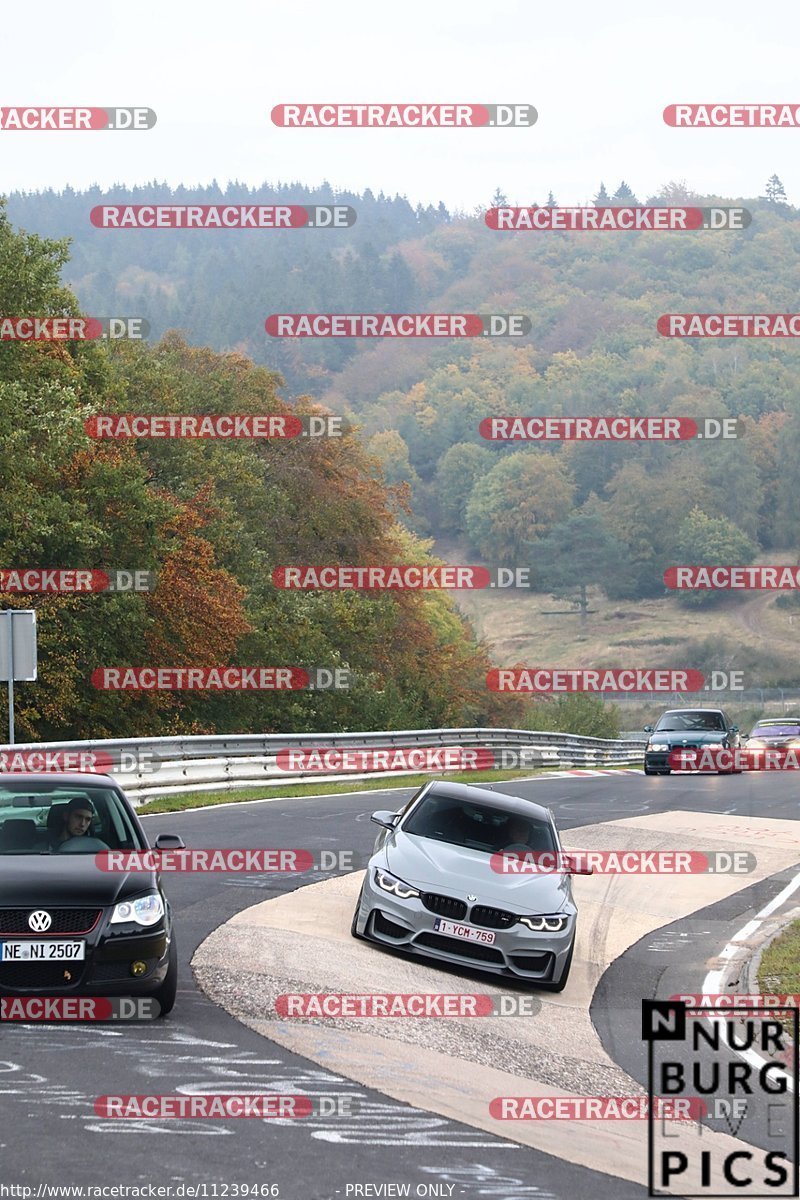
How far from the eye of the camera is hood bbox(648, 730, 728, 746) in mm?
Answer: 38719

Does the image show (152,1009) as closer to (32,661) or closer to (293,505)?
(32,661)

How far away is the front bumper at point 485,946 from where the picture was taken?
12250 millimetres

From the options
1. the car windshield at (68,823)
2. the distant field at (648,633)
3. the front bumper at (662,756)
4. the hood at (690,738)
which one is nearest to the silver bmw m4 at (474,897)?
the car windshield at (68,823)

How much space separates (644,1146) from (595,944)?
7.06 meters

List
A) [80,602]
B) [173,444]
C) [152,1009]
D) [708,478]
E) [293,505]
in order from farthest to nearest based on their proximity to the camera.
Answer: [708,478]
[293,505]
[173,444]
[80,602]
[152,1009]

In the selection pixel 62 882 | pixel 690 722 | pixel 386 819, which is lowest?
pixel 690 722

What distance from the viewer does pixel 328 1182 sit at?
22.5 ft

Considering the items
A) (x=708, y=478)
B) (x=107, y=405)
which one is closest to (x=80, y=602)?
(x=107, y=405)

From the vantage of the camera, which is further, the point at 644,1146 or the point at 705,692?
the point at 705,692

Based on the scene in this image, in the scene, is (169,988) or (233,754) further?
(233,754)

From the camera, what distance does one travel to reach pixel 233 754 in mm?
Result: 29094

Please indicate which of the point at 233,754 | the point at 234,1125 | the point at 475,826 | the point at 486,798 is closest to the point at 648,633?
the point at 233,754

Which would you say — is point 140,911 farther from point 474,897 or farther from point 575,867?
point 575,867

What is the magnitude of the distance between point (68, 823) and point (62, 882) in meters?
0.92
